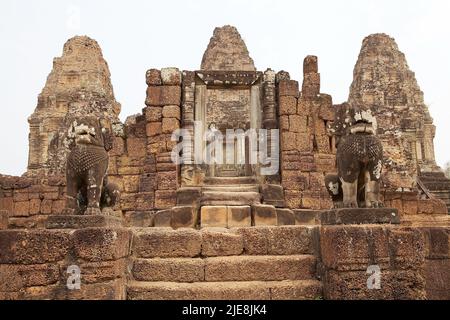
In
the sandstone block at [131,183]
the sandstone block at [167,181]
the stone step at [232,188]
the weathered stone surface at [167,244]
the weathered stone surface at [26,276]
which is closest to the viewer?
the weathered stone surface at [26,276]

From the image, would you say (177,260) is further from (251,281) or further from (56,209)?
(56,209)

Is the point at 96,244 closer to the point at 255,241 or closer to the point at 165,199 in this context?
the point at 255,241

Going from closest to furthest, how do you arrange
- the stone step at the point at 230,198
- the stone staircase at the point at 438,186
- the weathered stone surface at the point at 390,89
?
the stone step at the point at 230,198, the stone staircase at the point at 438,186, the weathered stone surface at the point at 390,89

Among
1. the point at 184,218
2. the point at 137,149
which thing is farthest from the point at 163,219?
the point at 137,149

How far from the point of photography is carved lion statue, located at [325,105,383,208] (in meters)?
5.03

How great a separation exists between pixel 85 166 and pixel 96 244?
1277 millimetres

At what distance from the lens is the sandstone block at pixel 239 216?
7.94m

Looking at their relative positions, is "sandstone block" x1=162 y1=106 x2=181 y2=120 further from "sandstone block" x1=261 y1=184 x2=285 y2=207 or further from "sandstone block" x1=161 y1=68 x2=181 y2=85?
"sandstone block" x1=261 y1=184 x2=285 y2=207

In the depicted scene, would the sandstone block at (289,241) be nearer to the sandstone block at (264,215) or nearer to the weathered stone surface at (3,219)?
the sandstone block at (264,215)

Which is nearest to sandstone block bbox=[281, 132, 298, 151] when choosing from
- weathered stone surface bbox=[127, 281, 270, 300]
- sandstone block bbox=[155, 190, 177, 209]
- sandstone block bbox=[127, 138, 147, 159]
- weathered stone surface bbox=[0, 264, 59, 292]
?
sandstone block bbox=[155, 190, 177, 209]

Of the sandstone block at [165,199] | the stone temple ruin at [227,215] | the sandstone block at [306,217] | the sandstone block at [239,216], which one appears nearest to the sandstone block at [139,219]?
the stone temple ruin at [227,215]

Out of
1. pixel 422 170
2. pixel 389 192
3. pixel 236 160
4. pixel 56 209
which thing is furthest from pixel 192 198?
pixel 422 170

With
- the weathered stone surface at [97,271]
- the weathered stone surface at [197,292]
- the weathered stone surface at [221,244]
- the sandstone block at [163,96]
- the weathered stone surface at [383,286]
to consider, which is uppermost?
the sandstone block at [163,96]

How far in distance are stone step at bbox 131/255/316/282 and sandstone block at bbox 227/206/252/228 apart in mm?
2990
